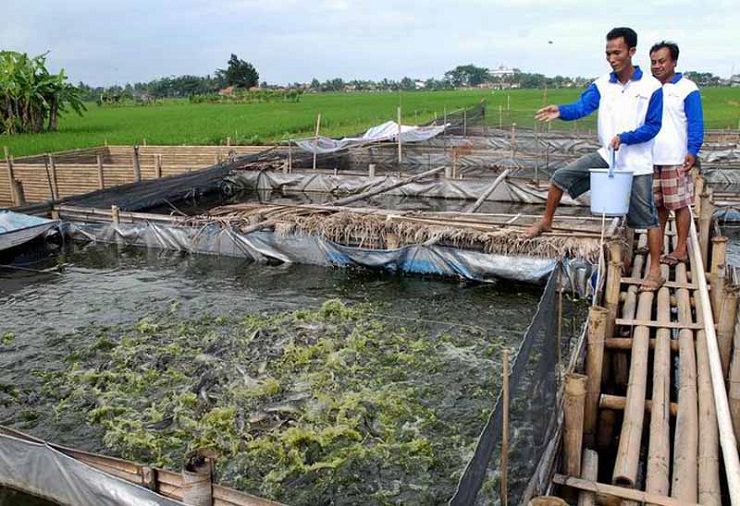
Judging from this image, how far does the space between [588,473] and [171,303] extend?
7.13 meters

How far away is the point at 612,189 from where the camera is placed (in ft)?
14.8

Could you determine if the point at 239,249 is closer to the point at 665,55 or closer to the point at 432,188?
the point at 432,188

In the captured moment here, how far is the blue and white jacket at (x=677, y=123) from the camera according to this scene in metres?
4.94

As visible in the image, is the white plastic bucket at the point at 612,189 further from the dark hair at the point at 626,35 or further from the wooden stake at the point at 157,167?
the wooden stake at the point at 157,167

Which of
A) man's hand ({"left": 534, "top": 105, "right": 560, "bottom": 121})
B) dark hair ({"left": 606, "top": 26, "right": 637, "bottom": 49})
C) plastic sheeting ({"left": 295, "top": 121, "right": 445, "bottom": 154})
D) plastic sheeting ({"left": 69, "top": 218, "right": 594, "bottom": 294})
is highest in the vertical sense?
dark hair ({"left": 606, "top": 26, "right": 637, "bottom": 49})

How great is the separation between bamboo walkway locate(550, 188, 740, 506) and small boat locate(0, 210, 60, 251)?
1003cm

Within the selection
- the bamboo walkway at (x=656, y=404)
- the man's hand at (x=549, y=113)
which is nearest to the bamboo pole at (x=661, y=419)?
the bamboo walkway at (x=656, y=404)

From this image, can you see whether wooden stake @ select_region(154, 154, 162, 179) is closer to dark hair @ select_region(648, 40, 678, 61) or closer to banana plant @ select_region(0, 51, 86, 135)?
dark hair @ select_region(648, 40, 678, 61)

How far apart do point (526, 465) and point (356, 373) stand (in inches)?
100

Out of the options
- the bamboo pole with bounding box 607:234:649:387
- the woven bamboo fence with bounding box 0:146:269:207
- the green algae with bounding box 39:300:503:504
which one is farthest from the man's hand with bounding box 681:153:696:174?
the woven bamboo fence with bounding box 0:146:269:207

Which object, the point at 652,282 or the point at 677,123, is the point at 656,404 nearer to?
the point at 652,282

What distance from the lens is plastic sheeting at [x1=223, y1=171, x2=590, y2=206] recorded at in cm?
1427

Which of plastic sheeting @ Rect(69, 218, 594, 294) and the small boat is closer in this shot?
plastic sheeting @ Rect(69, 218, 594, 294)

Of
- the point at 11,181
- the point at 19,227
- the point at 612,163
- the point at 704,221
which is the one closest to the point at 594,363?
the point at 612,163
